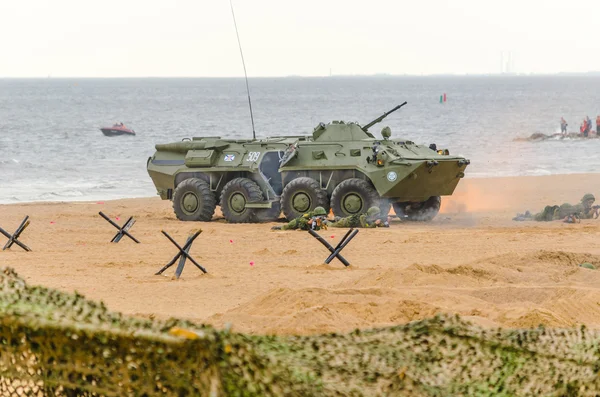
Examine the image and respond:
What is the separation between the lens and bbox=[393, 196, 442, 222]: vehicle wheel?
20203 mm

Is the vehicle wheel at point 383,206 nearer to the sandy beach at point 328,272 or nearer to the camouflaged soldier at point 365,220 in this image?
the camouflaged soldier at point 365,220

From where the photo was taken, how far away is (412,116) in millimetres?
85688

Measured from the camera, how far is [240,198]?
19.5m

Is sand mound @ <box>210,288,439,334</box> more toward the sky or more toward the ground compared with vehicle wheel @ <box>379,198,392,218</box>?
more toward the sky

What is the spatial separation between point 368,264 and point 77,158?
3300cm

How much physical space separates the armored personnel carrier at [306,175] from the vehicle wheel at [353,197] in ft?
0.05

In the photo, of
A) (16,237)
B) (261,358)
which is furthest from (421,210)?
(261,358)

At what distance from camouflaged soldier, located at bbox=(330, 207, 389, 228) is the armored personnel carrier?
23 centimetres

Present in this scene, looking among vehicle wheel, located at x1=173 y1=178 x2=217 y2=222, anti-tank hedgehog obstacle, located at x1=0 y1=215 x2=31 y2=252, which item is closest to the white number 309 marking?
vehicle wheel, located at x1=173 y1=178 x2=217 y2=222

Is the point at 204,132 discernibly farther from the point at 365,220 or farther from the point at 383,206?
the point at 365,220

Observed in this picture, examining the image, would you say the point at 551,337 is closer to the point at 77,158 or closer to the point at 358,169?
the point at 358,169

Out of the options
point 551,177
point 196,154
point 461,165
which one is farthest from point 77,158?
point 461,165

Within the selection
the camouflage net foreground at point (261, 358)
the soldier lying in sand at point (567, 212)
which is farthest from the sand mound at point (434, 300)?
the soldier lying in sand at point (567, 212)

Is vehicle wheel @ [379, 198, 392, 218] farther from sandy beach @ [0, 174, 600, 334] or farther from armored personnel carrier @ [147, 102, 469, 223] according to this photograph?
sandy beach @ [0, 174, 600, 334]
